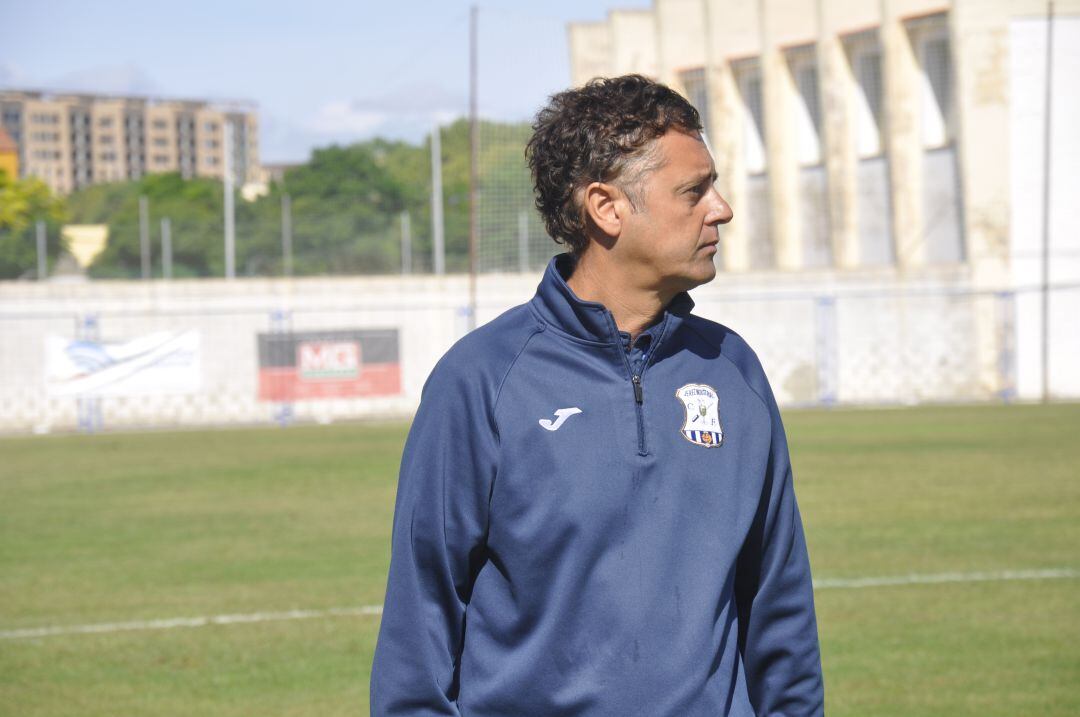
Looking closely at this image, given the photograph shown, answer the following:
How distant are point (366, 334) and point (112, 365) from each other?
18.1 ft

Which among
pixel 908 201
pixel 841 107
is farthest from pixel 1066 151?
pixel 841 107

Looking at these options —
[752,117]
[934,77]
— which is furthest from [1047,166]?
[752,117]

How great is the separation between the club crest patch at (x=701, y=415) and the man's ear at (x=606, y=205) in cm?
36

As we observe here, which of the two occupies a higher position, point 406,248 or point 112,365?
point 406,248

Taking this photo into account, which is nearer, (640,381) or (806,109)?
(640,381)

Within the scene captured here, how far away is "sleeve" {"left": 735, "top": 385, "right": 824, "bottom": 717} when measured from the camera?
297 cm

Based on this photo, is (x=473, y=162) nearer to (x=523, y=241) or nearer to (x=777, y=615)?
(x=523, y=241)

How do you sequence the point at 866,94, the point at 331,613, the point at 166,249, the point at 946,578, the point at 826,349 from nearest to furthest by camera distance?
the point at 331,613 → the point at 946,578 → the point at 826,349 → the point at 166,249 → the point at 866,94

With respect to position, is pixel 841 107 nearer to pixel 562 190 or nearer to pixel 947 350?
pixel 947 350

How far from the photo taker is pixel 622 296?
9.65 feet

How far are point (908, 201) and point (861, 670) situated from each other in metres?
33.2

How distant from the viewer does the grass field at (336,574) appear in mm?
7676

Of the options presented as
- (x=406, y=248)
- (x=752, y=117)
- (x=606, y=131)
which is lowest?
(x=606, y=131)

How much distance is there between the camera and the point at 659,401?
2.83 meters
